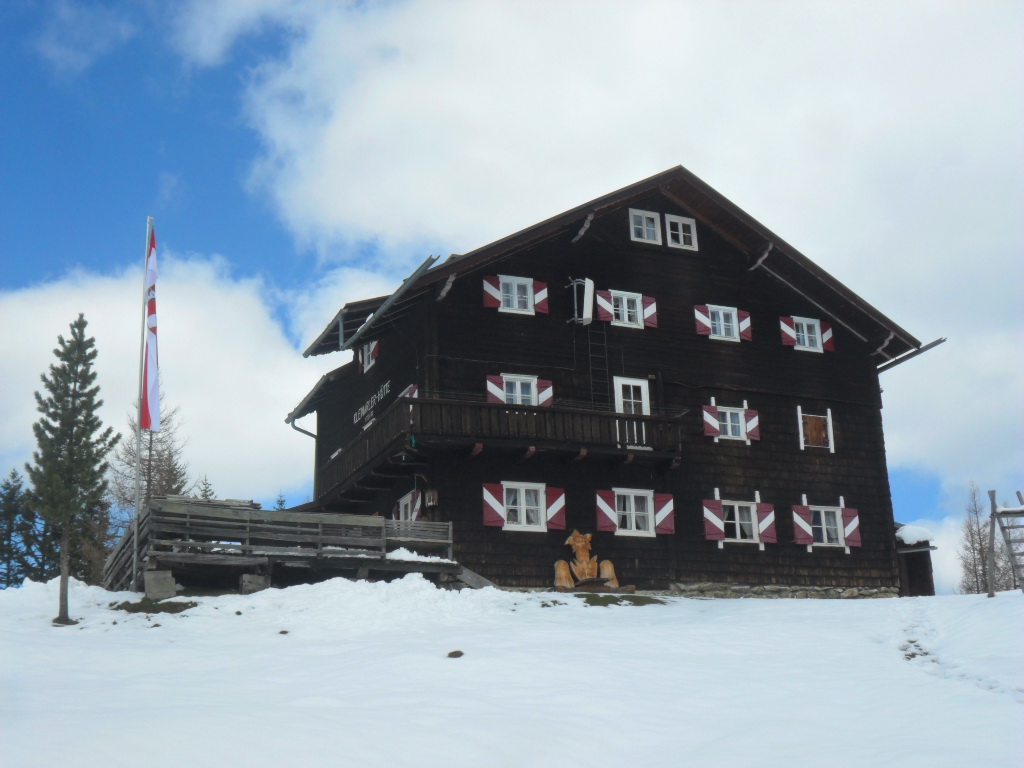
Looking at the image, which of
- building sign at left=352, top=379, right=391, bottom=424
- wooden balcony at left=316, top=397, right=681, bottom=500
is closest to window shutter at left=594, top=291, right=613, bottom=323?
wooden balcony at left=316, top=397, right=681, bottom=500

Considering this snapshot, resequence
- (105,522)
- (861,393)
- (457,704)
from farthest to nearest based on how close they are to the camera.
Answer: (105,522), (861,393), (457,704)

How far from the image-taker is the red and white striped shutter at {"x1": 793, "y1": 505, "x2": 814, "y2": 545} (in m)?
32.5

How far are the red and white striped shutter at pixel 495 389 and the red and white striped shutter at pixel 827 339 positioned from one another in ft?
35.1

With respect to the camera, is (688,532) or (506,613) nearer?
(506,613)

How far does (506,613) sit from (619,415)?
6941mm

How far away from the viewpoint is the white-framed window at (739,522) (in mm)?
31984

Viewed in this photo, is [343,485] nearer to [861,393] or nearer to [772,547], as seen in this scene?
[772,547]

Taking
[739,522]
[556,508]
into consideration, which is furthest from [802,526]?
[556,508]

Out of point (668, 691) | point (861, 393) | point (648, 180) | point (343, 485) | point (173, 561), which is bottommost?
point (668, 691)

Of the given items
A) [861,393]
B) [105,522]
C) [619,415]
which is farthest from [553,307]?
[105,522]

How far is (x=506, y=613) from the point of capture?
25.0 m

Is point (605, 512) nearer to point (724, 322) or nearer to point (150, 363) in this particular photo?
point (724, 322)

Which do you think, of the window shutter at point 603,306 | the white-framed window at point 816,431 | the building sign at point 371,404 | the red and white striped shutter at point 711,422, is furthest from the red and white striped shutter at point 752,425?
the building sign at point 371,404

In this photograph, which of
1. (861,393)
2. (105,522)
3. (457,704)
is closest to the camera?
(457,704)
